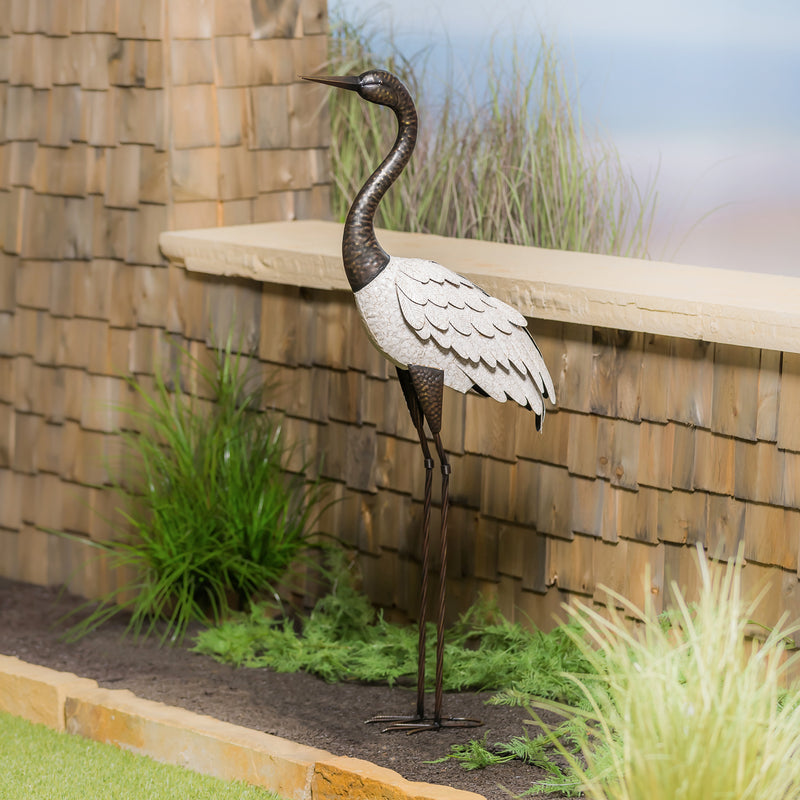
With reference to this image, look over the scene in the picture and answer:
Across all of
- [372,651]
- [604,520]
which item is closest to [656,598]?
[604,520]

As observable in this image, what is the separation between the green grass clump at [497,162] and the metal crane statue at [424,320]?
4.07 feet

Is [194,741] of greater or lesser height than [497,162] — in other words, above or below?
below

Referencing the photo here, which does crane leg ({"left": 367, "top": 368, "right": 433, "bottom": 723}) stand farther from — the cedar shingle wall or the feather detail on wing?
the cedar shingle wall

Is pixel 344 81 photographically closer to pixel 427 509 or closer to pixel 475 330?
pixel 475 330

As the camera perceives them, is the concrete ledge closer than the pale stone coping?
Yes

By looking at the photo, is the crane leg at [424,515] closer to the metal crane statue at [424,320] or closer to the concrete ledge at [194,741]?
the metal crane statue at [424,320]

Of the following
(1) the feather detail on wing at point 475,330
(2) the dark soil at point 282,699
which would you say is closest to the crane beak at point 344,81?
(1) the feather detail on wing at point 475,330

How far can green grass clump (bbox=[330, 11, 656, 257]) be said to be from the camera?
13.2 ft

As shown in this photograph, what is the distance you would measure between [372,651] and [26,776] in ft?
3.46

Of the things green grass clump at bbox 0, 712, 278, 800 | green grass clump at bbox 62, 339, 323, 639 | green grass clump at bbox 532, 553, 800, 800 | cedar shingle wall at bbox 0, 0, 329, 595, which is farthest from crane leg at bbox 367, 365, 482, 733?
cedar shingle wall at bbox 0, 0, 329, 595

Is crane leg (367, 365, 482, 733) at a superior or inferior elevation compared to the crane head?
inferior

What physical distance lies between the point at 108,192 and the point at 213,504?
1195 millimetres

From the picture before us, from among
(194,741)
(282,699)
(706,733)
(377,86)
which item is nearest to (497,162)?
(377,86)

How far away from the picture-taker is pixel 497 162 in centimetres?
413
